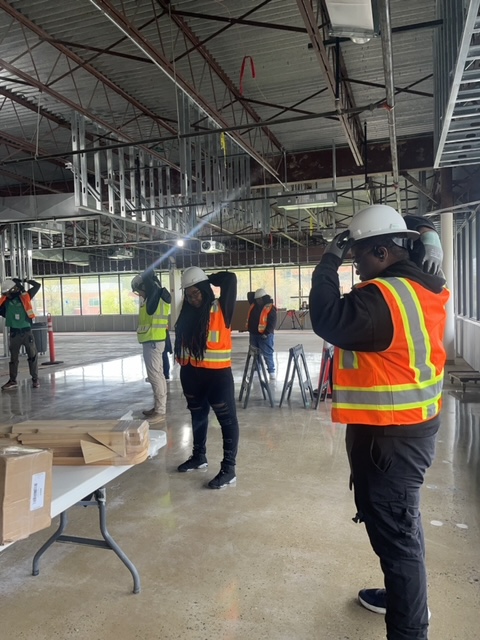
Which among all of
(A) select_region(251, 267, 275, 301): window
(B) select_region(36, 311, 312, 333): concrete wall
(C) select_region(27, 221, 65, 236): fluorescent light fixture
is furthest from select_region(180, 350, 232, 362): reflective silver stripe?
(B) select_region(36, 311, 312, 333): concrete wall

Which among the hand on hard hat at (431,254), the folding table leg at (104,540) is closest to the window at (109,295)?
the folding table leg at (104,540)

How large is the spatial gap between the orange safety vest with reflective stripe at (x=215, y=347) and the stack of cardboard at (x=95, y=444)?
1620 millimetres

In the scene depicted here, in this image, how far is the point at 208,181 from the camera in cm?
851

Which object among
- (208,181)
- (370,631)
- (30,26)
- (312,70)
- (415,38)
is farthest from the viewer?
(208,181)

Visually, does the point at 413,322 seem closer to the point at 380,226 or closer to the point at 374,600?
the point at 380,226

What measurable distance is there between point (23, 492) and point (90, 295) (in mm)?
25455

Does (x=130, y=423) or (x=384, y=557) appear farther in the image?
(x=130, y=423)

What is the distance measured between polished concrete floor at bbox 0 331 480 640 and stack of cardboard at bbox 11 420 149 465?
2.82ft

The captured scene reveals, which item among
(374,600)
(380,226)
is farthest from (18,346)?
(380,226)

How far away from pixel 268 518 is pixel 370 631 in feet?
3.99

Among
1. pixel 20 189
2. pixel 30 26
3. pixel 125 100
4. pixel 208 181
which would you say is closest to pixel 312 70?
pixel 208 181

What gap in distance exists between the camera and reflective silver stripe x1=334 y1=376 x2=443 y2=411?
6.17ft

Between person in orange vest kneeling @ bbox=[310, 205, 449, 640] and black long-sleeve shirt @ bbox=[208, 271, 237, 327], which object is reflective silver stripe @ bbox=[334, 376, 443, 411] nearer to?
person in orange vest kneeling @ bbox=[310, 205, 449, 640]

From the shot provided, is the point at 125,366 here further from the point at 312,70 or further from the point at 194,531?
the point at 194,531
